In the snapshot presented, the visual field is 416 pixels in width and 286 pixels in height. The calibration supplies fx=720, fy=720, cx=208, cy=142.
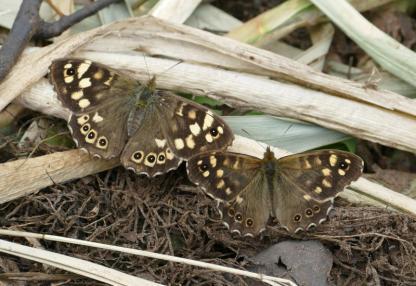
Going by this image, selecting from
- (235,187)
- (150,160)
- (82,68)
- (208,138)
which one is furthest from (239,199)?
(82,68)

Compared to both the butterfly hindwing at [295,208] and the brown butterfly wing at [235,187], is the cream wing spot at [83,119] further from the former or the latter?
the butterfly hindwing at [295,208]

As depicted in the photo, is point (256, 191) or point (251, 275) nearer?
point (251, 275)

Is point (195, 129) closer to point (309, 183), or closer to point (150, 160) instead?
point (150, 160)

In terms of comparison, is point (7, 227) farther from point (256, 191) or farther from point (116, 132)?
point (256, 191)

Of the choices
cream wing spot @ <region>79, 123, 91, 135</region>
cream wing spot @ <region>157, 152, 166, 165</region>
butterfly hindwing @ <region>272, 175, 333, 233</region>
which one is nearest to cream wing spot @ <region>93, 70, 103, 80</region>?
cream wing spot @ <region>79, 123, 91, 135</region>

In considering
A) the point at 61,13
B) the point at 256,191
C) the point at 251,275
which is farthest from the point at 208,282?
the point at 61,13

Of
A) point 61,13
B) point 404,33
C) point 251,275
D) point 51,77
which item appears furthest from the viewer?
point 404,33
